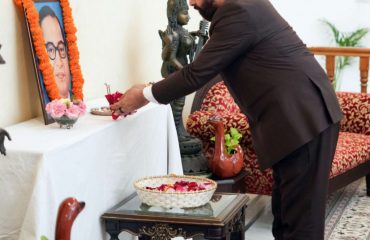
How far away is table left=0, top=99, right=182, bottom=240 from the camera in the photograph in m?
2.47

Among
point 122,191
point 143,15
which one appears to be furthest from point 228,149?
point 122,191

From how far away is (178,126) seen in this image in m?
4.14

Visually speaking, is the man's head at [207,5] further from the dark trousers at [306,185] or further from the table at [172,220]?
the table at [172,220]

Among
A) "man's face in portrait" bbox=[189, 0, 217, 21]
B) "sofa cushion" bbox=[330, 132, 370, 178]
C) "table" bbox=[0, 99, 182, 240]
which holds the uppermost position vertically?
"man's face in portrait" bbox=[189, 0, 217, 21]

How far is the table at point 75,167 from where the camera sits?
2.47 metres

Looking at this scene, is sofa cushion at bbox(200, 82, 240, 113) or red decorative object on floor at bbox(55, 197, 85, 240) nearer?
red decorative object on floor at bbox(55, 197, 85, 240)

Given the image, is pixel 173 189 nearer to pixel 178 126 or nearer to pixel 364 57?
pixel 178 126

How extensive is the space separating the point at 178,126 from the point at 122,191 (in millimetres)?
1108

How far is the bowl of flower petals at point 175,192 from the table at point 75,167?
12 cm

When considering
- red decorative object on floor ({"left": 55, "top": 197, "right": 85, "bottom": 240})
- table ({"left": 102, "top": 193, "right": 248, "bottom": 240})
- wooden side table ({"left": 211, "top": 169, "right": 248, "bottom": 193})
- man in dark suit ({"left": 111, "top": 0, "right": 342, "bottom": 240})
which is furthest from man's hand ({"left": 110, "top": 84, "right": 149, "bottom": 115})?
wooden side table ({"left": 211, "top": 169, "right": 248, "bottom": 193})

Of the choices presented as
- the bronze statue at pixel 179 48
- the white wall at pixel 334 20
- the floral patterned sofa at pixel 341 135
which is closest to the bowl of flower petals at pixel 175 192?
the bronze statue at pixel 179 48

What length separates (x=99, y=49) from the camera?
3.67 metres

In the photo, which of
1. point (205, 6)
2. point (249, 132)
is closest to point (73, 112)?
point (205, 6)

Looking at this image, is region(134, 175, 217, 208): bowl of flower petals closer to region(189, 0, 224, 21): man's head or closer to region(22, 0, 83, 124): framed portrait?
region(22, 0, 83, 124): framed portrait
